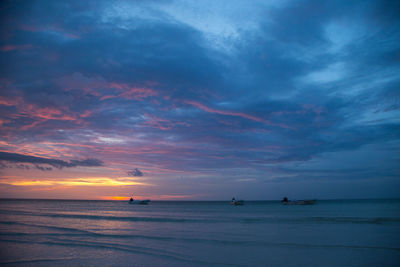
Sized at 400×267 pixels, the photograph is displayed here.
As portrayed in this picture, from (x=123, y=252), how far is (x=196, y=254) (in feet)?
15.7

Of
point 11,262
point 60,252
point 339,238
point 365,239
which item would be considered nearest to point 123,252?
point 60,252

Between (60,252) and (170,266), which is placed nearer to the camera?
(170,266)

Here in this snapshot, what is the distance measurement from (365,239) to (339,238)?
186 centimetres

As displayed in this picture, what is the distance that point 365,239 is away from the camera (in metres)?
20.8

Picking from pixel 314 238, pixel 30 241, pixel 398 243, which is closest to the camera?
pixel 398 243

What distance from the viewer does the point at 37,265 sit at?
1343 centimetres

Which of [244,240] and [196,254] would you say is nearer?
[196,254]

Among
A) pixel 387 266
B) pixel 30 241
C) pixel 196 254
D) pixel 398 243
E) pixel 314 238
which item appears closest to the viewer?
pixel 387 266

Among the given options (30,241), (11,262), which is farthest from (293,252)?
A: (30,241)

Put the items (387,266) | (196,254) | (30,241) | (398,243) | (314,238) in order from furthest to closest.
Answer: (314,238), (30,241), (398,243), (196,254), (387,266)

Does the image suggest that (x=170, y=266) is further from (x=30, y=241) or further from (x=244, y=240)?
(x=30, y=241)

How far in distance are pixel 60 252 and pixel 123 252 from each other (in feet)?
13.0

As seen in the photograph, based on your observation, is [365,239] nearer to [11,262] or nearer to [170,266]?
[170,266]

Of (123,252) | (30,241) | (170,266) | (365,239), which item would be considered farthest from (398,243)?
(30,241)
